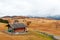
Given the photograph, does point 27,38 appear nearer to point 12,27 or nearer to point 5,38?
point 5,38

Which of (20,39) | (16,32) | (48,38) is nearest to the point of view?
(20,39)

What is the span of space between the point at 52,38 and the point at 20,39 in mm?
8002

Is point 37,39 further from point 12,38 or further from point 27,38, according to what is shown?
point 12,38

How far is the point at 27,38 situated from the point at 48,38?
5322 mm

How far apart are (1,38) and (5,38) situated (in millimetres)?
893

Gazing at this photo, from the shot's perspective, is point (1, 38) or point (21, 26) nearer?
point (1, 38)

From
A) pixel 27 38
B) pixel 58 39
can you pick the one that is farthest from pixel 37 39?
pixel 58 39

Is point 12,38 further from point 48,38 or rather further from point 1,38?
point 48,38

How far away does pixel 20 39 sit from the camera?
40938 mm

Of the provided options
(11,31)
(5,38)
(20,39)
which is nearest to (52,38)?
(20,39)

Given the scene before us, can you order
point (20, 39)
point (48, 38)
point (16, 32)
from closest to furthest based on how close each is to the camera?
1. point (20, 39)
2. point (48, 38)
3. point (16, 32)

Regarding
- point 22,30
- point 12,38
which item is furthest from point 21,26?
point 12,38

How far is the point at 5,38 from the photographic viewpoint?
4184cm

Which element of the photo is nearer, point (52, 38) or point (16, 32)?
point (52, 38)
